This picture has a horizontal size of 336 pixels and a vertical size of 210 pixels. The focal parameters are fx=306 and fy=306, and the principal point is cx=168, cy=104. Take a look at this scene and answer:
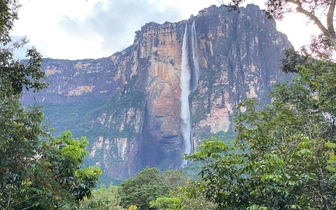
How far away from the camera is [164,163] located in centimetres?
7900

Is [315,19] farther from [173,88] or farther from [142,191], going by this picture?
[173,88]

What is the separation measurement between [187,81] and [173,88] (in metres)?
4.50

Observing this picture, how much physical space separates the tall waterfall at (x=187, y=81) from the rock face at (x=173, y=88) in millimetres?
1190

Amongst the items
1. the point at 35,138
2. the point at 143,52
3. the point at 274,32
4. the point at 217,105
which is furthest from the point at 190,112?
the point at 35,138

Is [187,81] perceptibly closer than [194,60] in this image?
Yes

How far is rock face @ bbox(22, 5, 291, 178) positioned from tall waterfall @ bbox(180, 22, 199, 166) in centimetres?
119

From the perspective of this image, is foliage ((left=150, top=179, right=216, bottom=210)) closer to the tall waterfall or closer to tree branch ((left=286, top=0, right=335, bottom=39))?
tree branch ((left=286, top=0, right=335, bottom=39))

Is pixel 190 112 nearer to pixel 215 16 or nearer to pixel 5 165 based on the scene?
pixel 215 16

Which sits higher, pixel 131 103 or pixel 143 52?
pixel 143 52

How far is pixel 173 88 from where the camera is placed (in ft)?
270

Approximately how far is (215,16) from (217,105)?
1132 inches

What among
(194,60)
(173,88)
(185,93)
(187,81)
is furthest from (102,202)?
(194,60)

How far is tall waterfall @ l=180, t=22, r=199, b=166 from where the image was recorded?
259 ft

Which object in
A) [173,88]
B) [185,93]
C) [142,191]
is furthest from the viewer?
[185,93]
